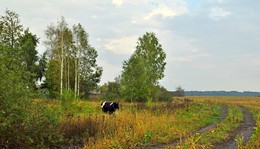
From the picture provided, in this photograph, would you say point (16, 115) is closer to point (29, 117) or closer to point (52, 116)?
point (29, 117)

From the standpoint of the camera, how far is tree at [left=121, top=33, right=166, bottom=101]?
43.6m

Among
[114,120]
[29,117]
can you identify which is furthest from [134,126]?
[29,117]

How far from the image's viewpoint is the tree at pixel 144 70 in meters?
43.6

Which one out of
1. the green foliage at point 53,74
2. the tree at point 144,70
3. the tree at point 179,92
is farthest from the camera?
the tree at point 179,92

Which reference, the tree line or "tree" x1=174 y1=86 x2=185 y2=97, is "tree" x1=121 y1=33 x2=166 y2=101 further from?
"tree" x1=174 y1=86 x2=185 y2=97

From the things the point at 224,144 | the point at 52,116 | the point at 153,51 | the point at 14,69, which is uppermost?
the point at 153,51

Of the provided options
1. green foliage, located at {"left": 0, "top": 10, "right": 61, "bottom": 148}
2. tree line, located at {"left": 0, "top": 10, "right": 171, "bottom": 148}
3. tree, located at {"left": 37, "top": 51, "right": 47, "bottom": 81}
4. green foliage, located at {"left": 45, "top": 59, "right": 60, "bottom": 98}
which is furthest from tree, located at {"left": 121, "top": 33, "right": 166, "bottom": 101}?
green foliage, located at {"left": 0, "top": 10, "right": 61, "bottom": 148}

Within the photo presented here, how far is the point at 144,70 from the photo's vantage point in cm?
4516

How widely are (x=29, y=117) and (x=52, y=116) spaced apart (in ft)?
3.44

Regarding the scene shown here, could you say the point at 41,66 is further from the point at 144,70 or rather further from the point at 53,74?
the point at 144,70

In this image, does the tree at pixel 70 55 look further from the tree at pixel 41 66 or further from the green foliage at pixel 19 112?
the green foliage at pixel 19 112

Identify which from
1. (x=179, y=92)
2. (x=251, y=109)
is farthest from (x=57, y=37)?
(x=179, y=92)

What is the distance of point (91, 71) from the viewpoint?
59562 millimetres

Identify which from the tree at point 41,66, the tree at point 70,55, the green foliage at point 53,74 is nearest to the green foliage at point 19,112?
the tree at point 70,55
